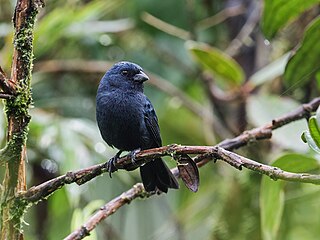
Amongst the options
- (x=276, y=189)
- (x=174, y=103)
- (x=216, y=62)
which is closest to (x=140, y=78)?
(x=216, y=62)

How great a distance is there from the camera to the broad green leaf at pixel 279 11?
1.93 meters

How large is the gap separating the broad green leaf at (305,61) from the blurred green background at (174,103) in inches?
12.7

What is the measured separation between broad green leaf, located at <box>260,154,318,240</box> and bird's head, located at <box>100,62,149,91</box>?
0.84 meters

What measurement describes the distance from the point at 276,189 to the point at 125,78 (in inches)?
37.1

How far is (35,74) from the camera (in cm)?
324

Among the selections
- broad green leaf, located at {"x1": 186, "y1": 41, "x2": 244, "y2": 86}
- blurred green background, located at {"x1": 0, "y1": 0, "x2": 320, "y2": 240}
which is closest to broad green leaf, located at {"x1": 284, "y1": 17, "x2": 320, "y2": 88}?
blurred green background, located at {"x1": 0, "y1": 0, "x2": 320, "y2": 240}

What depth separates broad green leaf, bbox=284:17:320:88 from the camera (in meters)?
1.89

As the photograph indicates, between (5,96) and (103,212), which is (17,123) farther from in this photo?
(103,212)

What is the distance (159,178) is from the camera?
1868mm

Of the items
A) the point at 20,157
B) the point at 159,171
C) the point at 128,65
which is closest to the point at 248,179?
the point at 128,65

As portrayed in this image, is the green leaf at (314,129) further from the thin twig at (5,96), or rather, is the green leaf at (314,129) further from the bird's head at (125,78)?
the bird's head at (125,78)

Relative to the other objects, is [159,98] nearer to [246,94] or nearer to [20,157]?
[246,94]

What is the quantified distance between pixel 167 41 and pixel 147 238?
3.78 ft

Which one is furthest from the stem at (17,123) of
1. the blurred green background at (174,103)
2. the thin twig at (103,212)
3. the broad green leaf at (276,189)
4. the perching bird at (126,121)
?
the blurred green background at (174,103)
